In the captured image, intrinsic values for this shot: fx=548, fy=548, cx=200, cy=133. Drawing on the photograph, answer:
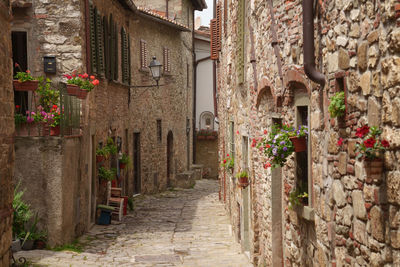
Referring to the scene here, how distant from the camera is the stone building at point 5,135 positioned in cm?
657

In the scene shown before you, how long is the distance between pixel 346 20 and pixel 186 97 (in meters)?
20.7

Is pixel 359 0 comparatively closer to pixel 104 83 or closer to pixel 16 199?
pixel 16 199

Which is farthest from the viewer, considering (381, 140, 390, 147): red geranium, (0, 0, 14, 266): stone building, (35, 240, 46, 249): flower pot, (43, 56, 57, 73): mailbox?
(43, 56, 57, 73): mailbox

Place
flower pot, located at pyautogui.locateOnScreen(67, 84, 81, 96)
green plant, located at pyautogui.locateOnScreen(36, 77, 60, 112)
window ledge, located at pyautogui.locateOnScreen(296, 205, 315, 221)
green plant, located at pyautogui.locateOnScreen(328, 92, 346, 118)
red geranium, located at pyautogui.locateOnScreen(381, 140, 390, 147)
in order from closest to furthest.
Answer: red geranium, located at pyautogui.locateOnScreen(381, 140, 390, 147) → green plant, located at pyautogui.locateOnScreen(328, 92, 346, 118) → window ledge, located at pyautogui.locateOnScreen(296, 205, 315, 221) → green plant, located at pyautogui.locateOnScreen(36, 77, 60, 112) → flower pot, located at pyautogui.locateOnScreen(67, 84, 81, 96)

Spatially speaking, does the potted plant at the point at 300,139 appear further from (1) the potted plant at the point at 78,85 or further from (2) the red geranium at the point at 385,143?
(1) the potted plant at the point at 78,85

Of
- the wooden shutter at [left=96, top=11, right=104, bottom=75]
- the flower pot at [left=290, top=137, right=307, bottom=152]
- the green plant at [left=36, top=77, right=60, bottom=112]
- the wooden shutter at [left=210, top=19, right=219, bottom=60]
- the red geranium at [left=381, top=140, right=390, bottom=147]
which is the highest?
the wooden shutter at [left=210, top=19, right=219, bottom=60]

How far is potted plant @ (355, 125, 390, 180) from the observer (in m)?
3.48

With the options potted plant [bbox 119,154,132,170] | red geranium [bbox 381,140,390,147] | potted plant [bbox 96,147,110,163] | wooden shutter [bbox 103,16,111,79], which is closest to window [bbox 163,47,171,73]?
potted plant [bbox 119,154,132,170]

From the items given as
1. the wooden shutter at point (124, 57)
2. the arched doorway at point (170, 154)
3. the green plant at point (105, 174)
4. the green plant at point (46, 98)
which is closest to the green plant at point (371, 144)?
the green plant at point (46, 98)

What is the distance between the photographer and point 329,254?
4.74 meters

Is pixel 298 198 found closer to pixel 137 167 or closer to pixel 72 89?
pixel 72 89

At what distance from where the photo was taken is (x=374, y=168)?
350cm

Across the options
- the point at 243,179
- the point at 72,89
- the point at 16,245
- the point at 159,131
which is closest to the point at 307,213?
the point at 243,179

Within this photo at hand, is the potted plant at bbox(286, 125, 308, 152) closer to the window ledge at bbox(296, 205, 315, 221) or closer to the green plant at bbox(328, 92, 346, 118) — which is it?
the window ledge at bbox(296, 205, 315, 221)
